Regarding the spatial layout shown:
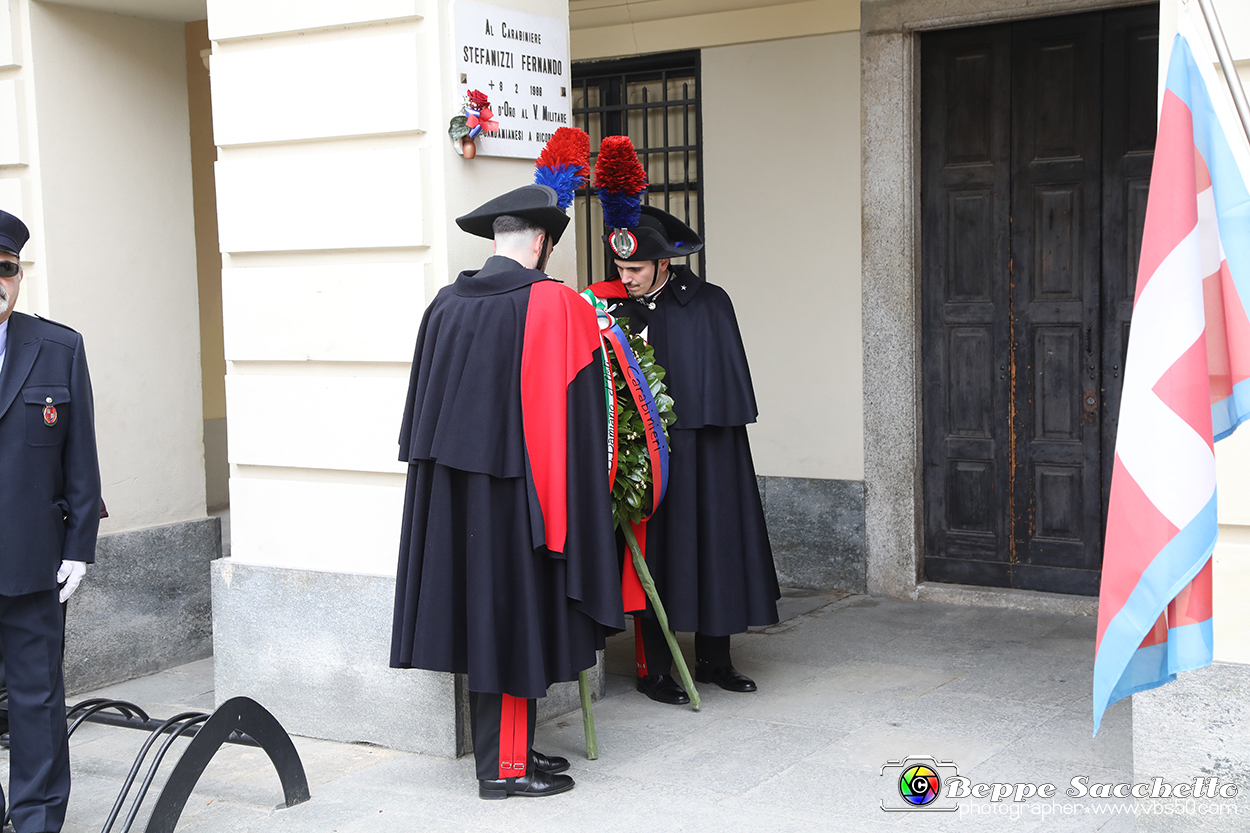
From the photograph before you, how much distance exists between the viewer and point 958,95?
22.0ft

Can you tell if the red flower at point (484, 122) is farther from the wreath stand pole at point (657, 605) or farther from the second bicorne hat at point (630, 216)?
the wreath stand pole at point (657, 605)

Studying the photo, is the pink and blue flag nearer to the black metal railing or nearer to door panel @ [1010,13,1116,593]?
door panel @ [1010,13,1116,593]

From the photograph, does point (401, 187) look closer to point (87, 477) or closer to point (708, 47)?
point (87, 477)

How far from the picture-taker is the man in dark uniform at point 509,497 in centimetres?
408

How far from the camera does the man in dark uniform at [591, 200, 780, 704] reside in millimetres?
5273

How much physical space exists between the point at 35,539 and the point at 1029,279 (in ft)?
16.0

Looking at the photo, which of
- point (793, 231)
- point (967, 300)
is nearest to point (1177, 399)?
point (967, 300)

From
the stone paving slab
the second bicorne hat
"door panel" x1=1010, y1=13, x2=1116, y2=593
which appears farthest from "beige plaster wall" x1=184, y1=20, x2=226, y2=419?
"door panel" x1=1010, y1=13, x2=1116, y2=593

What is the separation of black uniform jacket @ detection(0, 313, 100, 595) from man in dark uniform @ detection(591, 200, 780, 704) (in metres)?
2.16

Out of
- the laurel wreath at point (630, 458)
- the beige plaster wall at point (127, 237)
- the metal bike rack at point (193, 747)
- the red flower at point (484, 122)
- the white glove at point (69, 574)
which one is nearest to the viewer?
the metal bike rack at point (193, 747)

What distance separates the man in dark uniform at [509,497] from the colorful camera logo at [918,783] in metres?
1.05

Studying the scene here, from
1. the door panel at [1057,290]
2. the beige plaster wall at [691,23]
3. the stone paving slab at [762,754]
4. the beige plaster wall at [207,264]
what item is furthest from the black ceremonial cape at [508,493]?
the beige plaster wall at [207,264]

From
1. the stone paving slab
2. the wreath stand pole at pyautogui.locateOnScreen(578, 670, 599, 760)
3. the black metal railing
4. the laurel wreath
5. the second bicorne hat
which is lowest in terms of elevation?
the stone paving slab

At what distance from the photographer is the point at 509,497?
4.12 meters
